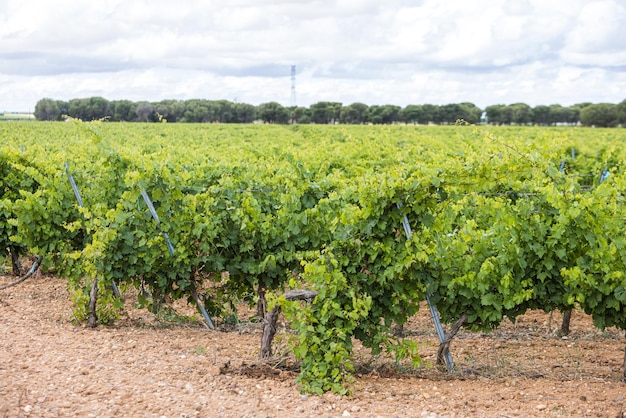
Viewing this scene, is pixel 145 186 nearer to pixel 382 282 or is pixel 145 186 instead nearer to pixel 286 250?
pixel 286 250

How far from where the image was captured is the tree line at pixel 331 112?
80750 millimetres

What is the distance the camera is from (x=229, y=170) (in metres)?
8.67

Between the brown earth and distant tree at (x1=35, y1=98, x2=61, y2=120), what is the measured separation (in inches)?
2923

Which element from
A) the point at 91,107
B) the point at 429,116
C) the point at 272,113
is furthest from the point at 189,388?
the point at 272,113

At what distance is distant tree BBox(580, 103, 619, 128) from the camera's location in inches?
3157

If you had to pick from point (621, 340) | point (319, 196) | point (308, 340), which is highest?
point (319, 196)

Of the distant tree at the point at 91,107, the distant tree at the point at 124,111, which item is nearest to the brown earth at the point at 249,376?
the distant tree at the point at 91,107

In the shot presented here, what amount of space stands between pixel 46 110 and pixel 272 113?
27.5 m

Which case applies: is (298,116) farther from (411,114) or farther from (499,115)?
(499,115)

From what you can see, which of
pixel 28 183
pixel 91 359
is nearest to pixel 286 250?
pixel 91 359

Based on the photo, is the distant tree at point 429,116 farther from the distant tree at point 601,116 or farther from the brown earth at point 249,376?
the brown earth at point 249,376

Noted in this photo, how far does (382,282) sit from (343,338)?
0.59 m

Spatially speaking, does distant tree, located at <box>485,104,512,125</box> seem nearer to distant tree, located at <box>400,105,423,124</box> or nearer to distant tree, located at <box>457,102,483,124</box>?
distant tree, located at <box>457,102,483,124</box>

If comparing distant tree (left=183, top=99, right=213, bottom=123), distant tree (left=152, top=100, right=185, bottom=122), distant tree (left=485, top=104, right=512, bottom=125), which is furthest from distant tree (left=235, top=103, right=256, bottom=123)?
distant tree (left=485, top=104, right=512, bottom=125)
